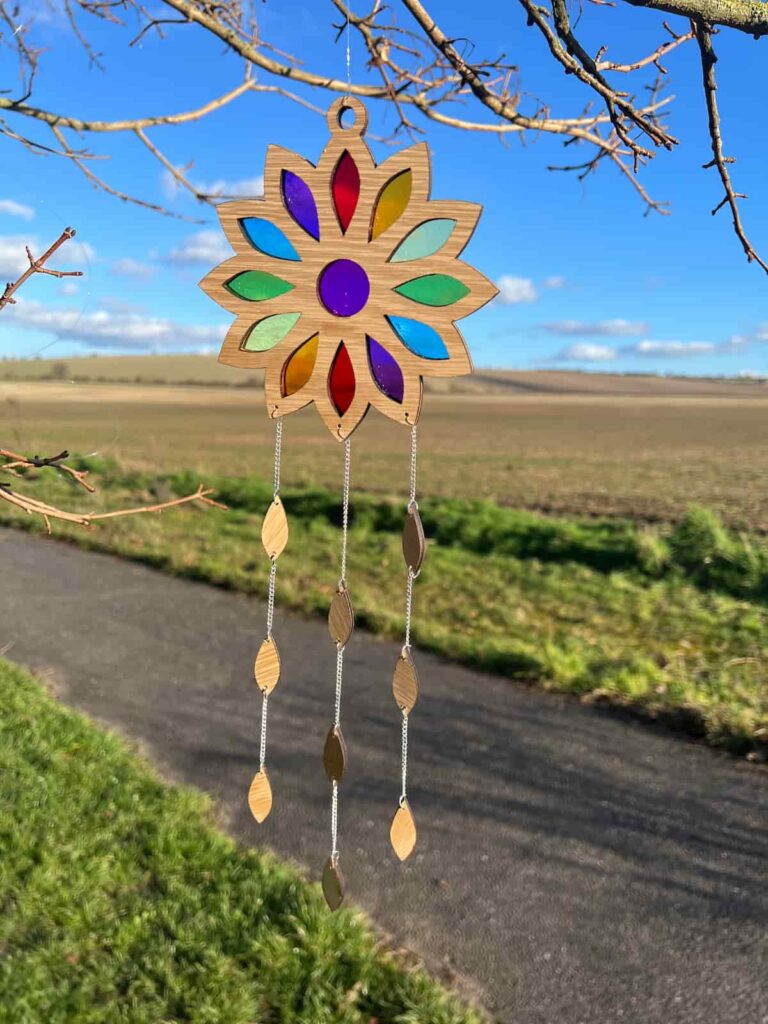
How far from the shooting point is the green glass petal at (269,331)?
167 centimetres

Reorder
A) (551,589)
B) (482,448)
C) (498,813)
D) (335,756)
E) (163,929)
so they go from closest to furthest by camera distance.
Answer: (335,756) → (163,929) → (498,813) → (551,589) → (482,448)

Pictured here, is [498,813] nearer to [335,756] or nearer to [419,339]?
[335,756]

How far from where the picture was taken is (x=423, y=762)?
190 inches

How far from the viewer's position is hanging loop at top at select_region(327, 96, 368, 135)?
5.29ft

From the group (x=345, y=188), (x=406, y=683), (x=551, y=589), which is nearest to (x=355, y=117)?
(x=345, y=188)

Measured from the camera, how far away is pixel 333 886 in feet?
5.67

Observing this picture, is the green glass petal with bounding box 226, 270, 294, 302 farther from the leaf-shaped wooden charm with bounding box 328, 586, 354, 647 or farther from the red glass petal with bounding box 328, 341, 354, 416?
the leaf-shaped wooden charm with bounding box 328, 586, 354, 647

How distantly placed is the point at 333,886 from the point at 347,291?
3.99ft

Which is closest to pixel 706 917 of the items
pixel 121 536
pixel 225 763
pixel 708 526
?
pixel 225 763

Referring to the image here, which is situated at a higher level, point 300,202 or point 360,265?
point 300,202

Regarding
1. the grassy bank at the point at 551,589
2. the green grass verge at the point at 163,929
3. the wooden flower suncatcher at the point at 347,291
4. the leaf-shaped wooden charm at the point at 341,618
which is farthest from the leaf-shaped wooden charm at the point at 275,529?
the grassy bank at the point at 551,589

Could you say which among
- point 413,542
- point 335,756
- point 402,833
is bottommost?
point 402,833

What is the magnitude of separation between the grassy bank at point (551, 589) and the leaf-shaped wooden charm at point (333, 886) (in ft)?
12.6

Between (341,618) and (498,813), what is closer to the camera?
(341,618)
